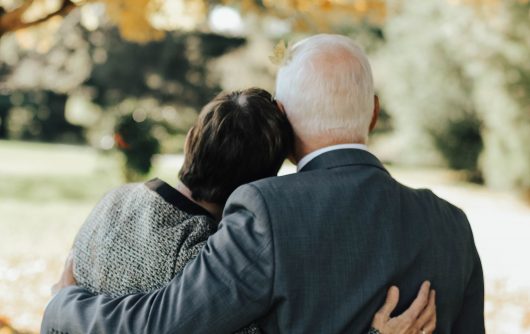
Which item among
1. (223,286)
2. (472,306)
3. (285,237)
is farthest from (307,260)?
(472,306)

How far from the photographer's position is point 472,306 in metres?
1.91

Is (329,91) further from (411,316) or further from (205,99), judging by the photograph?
(205,99)

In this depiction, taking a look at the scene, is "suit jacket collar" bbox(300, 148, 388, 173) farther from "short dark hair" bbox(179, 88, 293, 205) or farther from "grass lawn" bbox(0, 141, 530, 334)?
"grass lawn" bbox(0, 141, 530, 334)

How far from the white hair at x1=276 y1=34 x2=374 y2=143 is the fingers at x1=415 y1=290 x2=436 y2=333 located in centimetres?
44

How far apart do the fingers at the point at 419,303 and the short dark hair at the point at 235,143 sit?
50 cm

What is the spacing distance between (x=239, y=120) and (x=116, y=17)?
16.4 feet

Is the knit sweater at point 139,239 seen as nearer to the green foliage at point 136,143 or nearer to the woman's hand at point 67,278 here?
the woman's hand at point 67,278

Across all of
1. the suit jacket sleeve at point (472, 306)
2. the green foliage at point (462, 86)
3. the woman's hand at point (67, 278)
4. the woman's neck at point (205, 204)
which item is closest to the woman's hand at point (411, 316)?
the suit jacket sleeve at point (472, 306)

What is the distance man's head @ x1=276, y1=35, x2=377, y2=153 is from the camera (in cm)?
172

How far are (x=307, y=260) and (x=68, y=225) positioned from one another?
9860 millimetres

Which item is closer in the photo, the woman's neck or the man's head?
the man's head

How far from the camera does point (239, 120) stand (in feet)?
5.82

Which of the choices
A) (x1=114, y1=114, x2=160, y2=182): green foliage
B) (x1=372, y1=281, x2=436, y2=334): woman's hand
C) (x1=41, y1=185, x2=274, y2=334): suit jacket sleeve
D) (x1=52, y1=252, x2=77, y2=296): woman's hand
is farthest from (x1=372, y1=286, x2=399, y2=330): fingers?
(x1=114, y1=114, x2=160, y2=182): green foliage

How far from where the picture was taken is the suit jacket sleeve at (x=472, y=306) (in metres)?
1.90
